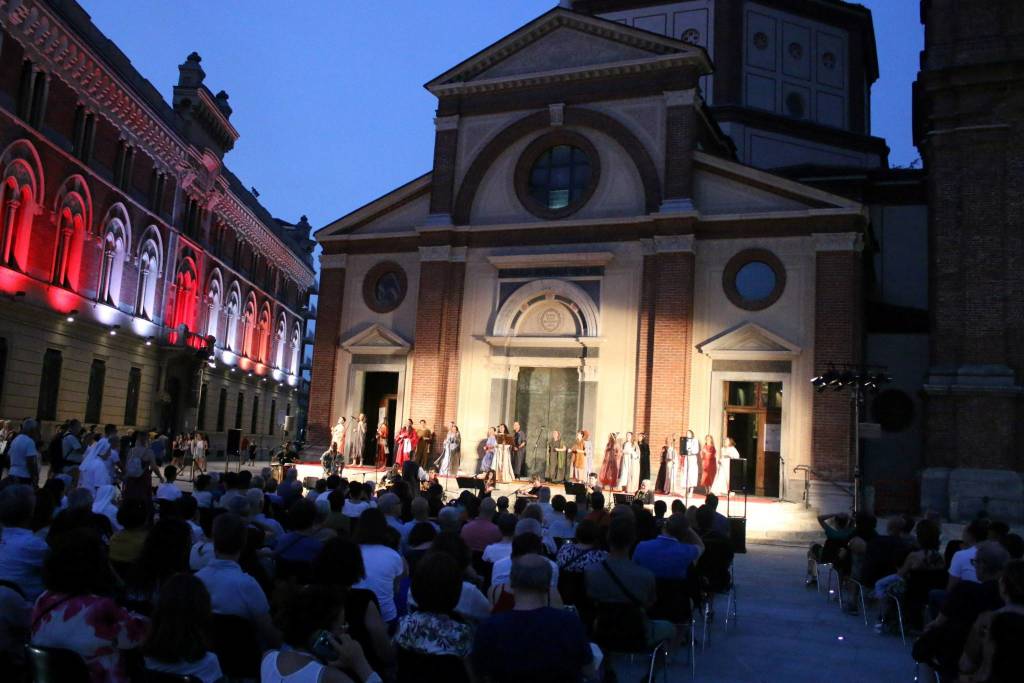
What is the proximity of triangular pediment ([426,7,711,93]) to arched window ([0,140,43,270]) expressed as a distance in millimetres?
12249

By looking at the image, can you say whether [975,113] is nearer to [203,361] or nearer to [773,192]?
[773,192]

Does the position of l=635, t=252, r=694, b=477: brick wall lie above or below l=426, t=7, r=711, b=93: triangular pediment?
below

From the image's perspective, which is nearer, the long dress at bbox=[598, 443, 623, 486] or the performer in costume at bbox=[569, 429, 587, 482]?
the long dress at bbox=[598, 443, 623, 486]

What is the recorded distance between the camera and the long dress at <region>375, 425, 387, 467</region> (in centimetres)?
2623

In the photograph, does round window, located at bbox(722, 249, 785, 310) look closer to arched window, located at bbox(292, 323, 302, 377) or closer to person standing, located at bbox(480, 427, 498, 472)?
person standing, located at bbox(480, 427, 498, 472)

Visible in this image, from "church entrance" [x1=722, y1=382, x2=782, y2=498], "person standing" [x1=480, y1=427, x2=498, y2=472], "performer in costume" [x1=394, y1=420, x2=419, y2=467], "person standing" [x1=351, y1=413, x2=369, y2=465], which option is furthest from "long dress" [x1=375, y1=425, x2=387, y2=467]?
"church entrance" [x1=722, y1=382, x2=782, y2=498]

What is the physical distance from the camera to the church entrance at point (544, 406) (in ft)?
84.6

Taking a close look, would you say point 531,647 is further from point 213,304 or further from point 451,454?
point 213,304

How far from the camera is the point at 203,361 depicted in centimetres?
3791

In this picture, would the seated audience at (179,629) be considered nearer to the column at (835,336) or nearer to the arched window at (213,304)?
the column at (835,336)

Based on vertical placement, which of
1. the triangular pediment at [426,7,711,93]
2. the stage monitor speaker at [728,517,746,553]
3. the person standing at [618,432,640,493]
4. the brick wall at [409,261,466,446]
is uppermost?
the triangular pediment at [426,7,711,93]

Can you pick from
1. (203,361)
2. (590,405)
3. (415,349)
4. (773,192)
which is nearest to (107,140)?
(203,361)

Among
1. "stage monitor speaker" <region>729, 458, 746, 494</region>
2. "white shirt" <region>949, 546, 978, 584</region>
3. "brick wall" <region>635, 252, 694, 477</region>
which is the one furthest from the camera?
"brick wall" <region>635, 252, 694, 477</region>

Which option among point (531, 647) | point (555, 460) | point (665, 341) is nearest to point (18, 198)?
point (555, 460)
